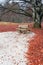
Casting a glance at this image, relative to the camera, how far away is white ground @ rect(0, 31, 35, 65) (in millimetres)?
9445

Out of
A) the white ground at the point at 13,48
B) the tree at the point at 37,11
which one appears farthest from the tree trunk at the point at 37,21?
the white ground at the point at 13,48

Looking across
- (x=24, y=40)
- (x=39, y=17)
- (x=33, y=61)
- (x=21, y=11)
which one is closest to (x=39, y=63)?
(x=33, y=61)

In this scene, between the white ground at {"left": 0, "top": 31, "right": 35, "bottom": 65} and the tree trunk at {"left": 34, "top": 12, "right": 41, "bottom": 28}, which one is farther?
the tree trunk at {"left": 34, "top": 12, "right": 41, "bottom": 28}

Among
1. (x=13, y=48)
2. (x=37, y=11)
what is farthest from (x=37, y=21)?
(x=13, y=48)

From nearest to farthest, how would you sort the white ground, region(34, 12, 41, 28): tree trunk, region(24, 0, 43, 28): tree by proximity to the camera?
the white ground, region(24, 0, 43, 28): tree, region(34, 12, 41, 28): tree trunk

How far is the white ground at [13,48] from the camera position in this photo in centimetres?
945

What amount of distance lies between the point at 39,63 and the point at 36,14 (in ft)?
38.4

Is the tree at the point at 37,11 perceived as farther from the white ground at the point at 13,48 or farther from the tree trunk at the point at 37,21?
the white ground at the point at 13,48

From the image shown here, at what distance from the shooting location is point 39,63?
29.7 feet

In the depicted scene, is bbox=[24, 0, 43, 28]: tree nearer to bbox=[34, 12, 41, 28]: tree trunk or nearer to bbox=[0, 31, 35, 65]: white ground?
bbox=[34, 12, 41, 28]: tree trunk

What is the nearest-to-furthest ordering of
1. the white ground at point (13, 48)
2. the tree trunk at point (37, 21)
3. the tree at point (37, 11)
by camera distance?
1. the white ground at point (13, 48)
2. the tree at point (37, 11)
3. the tree trunk at point (37, 21)

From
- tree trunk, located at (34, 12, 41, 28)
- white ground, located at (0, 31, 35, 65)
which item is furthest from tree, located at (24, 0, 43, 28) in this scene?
white ground, located at (0, 31, 35, 65)

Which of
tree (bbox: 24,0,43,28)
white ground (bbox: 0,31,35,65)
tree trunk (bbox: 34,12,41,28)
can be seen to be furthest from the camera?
tree trunk (bbox: 34,12,41,28)

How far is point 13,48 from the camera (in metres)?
11.8
